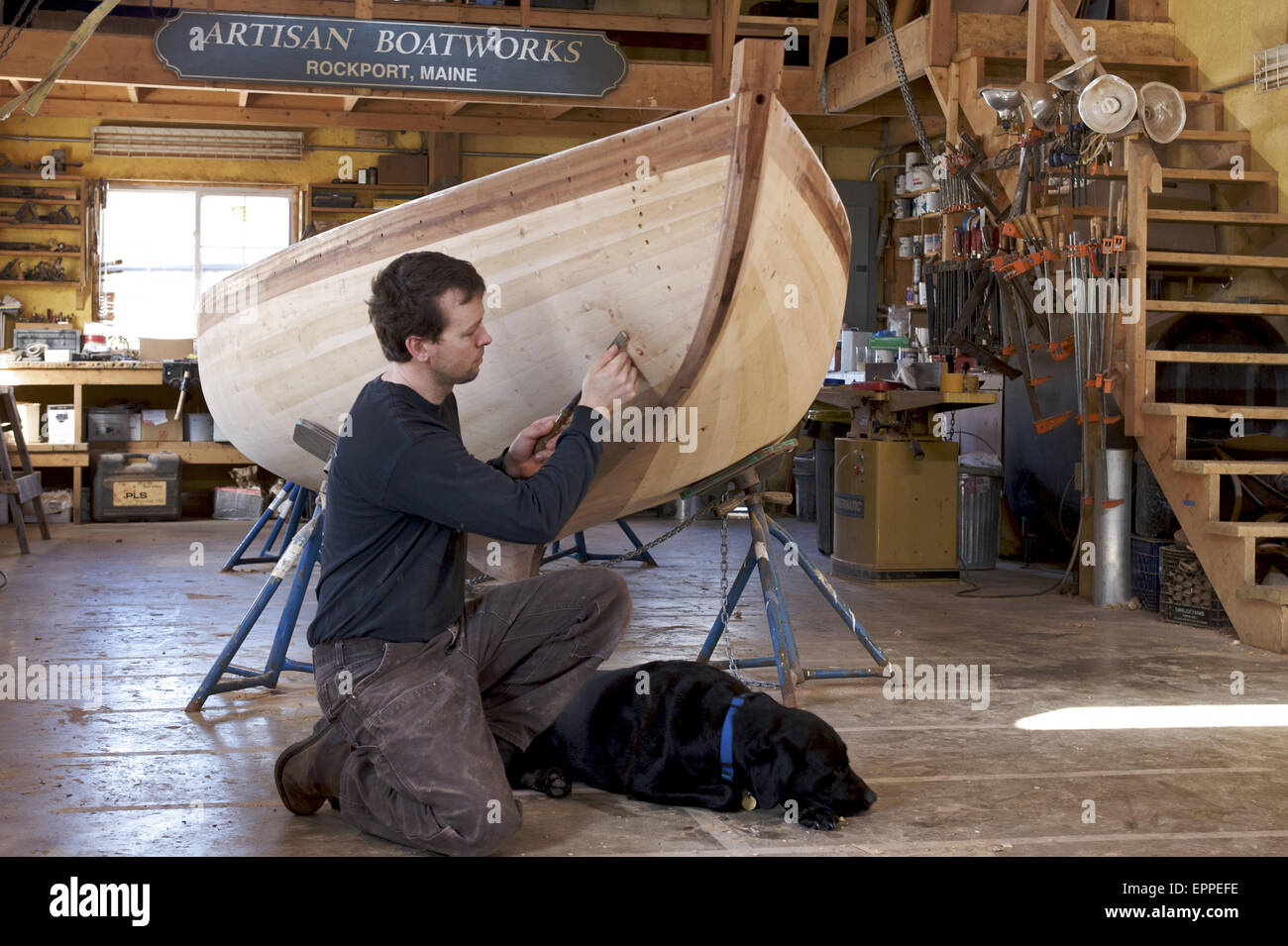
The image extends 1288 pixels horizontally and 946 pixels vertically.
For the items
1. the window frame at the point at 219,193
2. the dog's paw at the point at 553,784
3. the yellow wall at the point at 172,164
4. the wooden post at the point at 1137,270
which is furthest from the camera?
the window frame at the point at 219,193

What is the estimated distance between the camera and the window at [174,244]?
8805mm

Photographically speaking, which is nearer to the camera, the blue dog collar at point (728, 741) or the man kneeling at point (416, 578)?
the man kneeling at point (416, 578)

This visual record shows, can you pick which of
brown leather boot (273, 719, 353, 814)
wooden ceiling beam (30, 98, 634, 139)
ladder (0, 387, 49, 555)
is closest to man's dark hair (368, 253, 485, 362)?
brown leather boot (273, 719, 353, 814)

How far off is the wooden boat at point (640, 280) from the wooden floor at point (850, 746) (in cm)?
79

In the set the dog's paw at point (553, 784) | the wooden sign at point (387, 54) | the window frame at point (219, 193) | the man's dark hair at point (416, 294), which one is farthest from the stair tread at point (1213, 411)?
the window frame at point (219, 193)

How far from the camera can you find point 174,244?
895cm

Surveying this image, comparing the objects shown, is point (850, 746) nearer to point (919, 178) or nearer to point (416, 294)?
point (416, 294)

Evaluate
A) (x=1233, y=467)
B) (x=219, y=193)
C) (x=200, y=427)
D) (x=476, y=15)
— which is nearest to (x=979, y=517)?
(x=1233, y=467)

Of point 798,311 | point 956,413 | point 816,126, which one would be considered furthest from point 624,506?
point 816,126

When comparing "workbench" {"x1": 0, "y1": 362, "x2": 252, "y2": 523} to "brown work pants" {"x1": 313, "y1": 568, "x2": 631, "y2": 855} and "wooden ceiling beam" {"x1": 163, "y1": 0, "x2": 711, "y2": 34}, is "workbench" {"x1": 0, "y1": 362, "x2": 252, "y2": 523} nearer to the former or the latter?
"wooden ceiling beam" {"x1": 163, "y1": 0, "x2": 711, "y2": 34}

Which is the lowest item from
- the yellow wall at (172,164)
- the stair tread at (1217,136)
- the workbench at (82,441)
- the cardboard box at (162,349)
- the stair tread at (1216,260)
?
the workbench at (82,441)

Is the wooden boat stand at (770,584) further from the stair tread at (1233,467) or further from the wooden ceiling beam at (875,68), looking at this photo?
the wooden ceiling beam at (875,68)

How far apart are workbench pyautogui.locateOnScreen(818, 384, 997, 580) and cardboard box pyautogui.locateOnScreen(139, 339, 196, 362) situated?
15.3 feet

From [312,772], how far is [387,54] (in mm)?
4756
